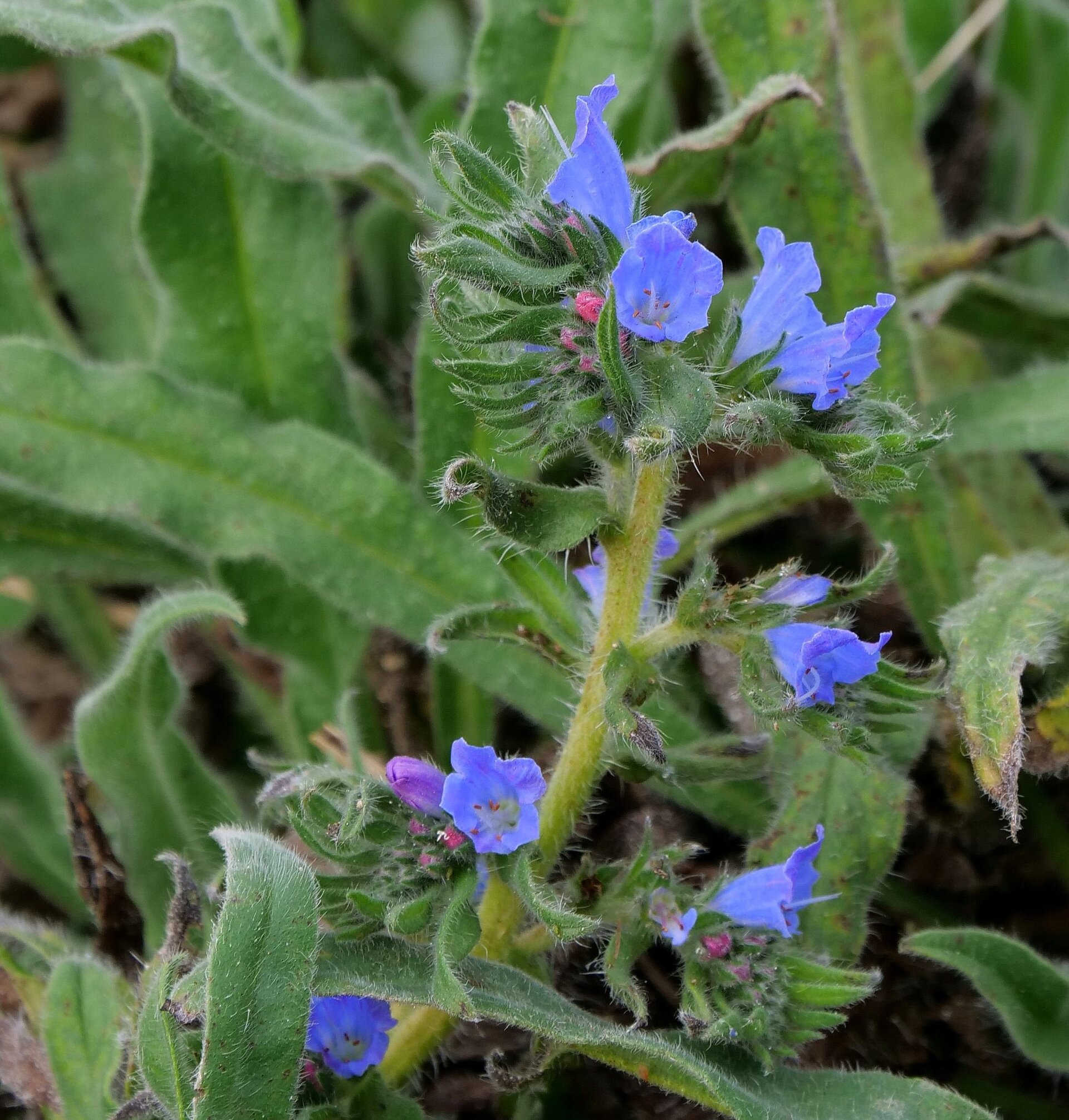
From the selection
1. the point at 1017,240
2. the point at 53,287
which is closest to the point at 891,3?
the point at 1017,240

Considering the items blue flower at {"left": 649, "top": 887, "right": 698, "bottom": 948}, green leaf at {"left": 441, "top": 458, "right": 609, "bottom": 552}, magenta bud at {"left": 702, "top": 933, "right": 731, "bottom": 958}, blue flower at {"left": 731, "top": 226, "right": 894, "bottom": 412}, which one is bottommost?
magenta bud at {"left": 702, "top": 933, "right": 731, "bottom": 958}

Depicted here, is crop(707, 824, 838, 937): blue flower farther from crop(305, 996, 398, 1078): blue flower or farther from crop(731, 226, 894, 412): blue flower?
crop(731, 226, 894, 412): blue flower

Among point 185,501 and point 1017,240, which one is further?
point 1017,240

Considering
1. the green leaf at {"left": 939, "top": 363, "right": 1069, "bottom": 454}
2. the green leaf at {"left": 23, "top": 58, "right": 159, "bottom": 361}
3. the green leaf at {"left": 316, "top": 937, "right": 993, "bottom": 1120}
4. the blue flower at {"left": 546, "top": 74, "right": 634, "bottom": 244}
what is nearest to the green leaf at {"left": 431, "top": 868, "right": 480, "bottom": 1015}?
the green leaf at {"left": 316, "top": 937, "right": 993, "bottom": 1120}

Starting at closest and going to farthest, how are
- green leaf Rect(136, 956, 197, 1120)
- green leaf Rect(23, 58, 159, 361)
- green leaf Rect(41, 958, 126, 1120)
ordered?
green leaf Rect(136, 956, 197, 1120) < green leaf Rect(41, 958, 126, 1120) < green leaf Rect(23, 58, 159, 361)

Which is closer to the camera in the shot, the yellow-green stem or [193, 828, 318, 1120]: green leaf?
[193, 828, 318, 1120]: green leaf

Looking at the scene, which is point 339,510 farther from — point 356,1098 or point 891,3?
point 891,3

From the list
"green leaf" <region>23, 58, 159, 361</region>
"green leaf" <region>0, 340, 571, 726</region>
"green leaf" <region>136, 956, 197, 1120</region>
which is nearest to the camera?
"green leaf" <region>136, 956, 197, 1120</region>
